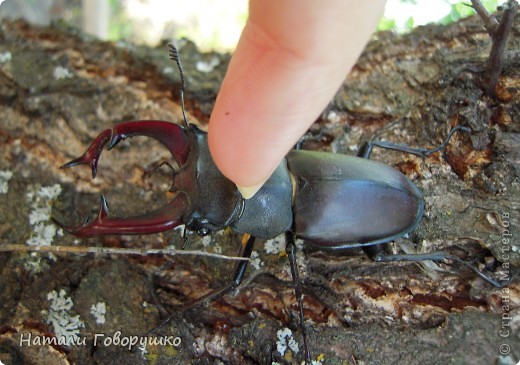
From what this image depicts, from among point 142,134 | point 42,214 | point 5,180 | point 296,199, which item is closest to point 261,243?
point 296,199

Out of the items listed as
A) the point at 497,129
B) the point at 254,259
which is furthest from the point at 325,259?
the point at 497,129

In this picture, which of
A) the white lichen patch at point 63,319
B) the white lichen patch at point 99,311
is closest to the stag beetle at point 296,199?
the white lichen patch at point 99,311

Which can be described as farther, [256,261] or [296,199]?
[296,199]

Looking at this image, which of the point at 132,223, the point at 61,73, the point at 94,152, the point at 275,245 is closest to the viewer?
the point at 132,223

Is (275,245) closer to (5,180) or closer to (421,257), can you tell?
(421,257)

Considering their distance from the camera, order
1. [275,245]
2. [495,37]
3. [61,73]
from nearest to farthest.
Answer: [495,37], [275,245], [61,73]

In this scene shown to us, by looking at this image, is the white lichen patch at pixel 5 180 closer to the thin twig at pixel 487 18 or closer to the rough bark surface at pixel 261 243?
the rough bark surface at pixel 261 243

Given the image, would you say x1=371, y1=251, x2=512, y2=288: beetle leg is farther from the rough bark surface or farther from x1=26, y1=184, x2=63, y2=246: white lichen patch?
x1=26, y1=184, x2=63, y2=246: white lichen patch

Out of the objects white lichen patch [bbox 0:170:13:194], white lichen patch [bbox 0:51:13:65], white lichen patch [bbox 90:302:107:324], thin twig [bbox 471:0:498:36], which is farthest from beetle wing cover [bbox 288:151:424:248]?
white lichen patch [bbox 0:51:13:65]
